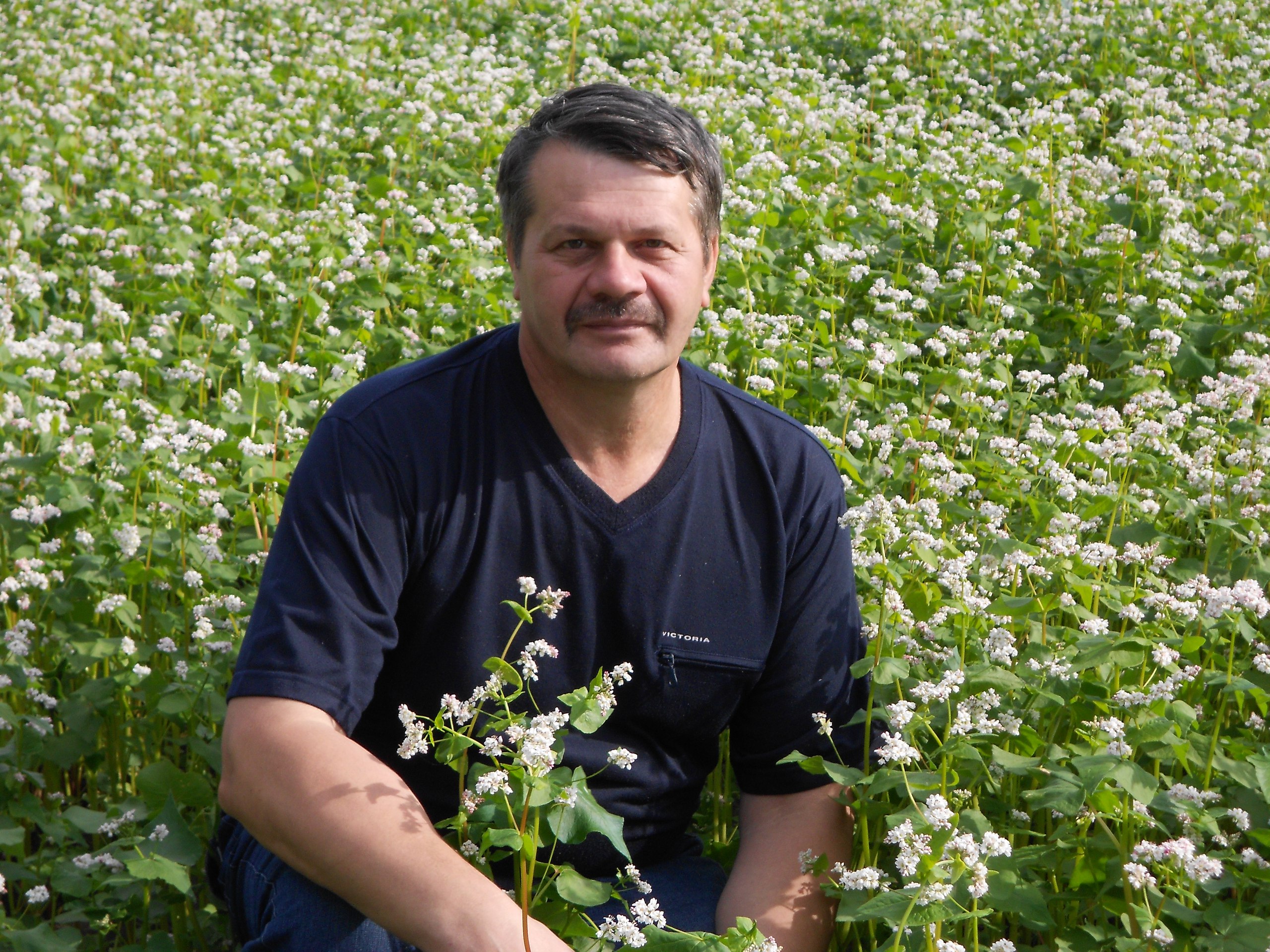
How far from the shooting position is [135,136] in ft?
24.5

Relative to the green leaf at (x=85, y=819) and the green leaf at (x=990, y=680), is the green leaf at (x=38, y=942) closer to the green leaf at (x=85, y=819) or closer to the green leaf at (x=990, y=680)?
the green leaf at (x=85, y=819)

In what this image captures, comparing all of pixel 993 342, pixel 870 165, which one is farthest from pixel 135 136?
pixel 993 342

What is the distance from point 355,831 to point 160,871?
644mm

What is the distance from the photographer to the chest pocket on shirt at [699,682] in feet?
9.29

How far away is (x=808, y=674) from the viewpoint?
291cm

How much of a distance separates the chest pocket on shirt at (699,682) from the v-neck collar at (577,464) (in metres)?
0.32

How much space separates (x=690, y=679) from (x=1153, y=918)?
1.06 meters

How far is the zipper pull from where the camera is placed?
2.82 meters

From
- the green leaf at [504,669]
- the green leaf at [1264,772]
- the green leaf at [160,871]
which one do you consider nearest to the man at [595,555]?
the green leaf at [160,871]

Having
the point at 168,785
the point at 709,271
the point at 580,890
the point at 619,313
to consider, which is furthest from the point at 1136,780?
the point at 168,785

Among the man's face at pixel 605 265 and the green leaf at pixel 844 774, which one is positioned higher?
the man's face at pixel 605 265

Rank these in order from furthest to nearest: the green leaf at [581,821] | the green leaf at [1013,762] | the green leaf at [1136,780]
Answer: the green leaf at [1013,762] → the green leaf at [1136,780] → the green leaf at [581,821]

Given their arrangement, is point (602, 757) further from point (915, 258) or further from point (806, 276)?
point (915, 258)

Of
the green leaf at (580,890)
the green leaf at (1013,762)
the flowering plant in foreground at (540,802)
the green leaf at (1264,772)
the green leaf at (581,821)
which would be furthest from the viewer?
the green leaf at (1013,762)
